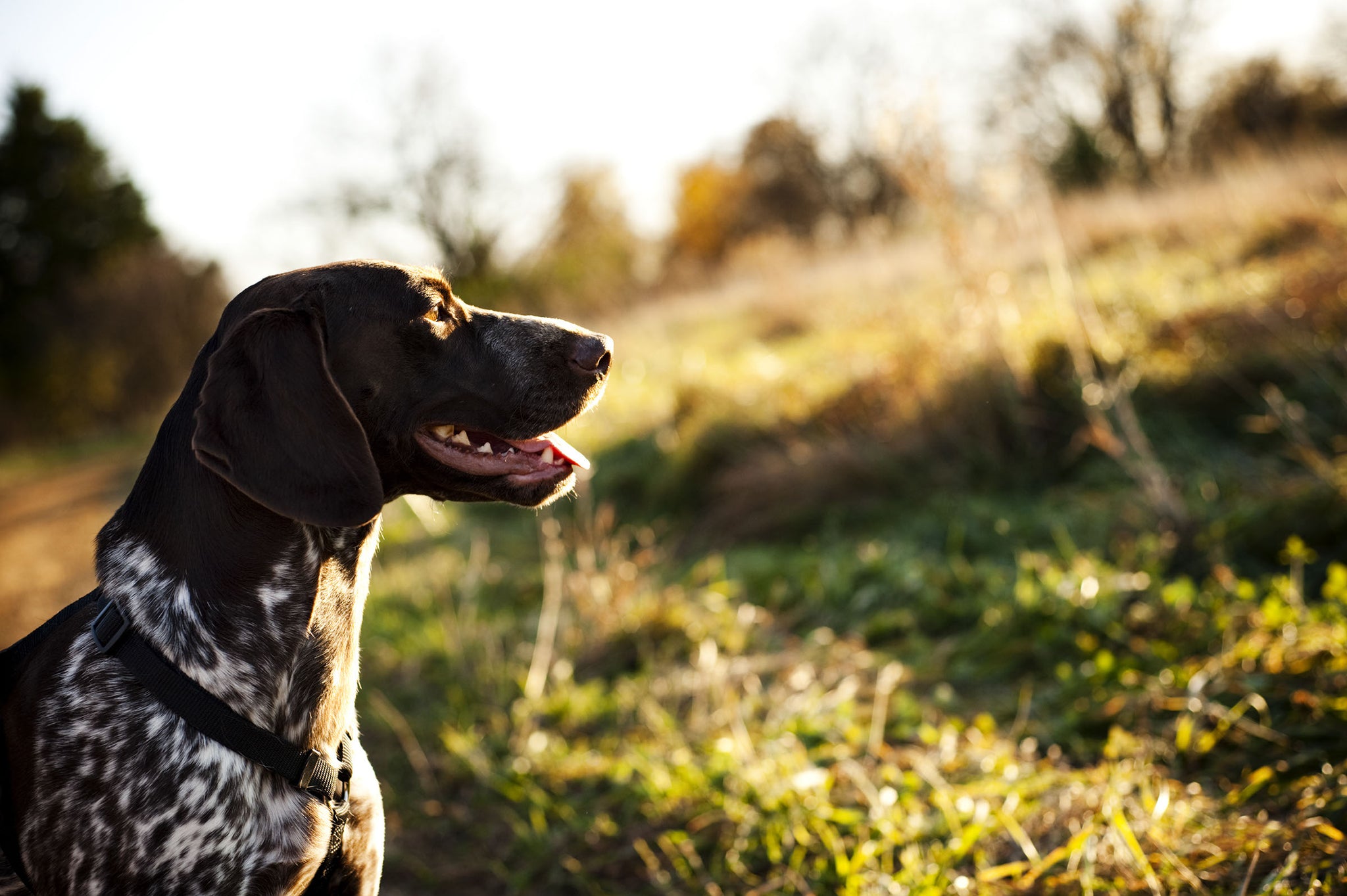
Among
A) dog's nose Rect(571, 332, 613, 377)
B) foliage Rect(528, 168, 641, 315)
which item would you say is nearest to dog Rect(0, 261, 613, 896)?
dog's nose Rect(571, 332, 613, 377)

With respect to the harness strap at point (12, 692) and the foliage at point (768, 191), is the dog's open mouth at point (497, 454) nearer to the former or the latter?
the harness strap at point (12, 692)

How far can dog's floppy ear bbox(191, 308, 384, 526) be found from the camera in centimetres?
174

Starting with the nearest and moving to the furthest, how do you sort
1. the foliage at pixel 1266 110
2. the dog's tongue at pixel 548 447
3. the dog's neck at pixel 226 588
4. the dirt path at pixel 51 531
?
the dog's neck at pixel 226 588 < the dog's tongue at pixel 548 447 < the dirt path at pixel 51 531 < the foliage at pixel 1266 110

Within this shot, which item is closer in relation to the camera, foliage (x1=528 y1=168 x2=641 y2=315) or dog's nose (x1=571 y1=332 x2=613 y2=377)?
dog's nose (x1=571 y1=332 x2=613 y2=377)

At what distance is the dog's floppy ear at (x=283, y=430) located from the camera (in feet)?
5.71

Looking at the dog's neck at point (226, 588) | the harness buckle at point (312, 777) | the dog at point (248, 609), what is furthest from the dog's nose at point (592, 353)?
the harness buckle at point (312, 777)

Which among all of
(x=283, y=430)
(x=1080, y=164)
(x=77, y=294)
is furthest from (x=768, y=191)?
(x=283, y=430)

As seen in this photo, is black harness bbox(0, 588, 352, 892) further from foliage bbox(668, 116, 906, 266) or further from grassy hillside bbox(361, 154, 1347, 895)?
Result: foliage bbox(668, 116, 906, 266)

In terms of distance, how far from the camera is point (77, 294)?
22578mm

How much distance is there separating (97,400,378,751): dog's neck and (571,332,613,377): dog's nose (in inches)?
29.5

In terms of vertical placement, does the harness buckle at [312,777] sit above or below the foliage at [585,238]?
below

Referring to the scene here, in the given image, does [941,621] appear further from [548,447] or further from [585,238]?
[585,238]

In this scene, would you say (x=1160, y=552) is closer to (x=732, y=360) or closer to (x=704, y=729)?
(x=704, y=729)

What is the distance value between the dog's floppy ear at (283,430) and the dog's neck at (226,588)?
14cm
